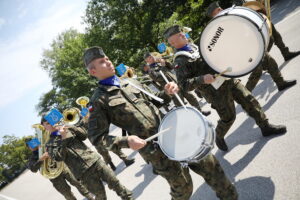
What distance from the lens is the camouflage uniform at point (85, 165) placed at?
13.1 ft

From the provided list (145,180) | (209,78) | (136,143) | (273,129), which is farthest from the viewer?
(145,180)

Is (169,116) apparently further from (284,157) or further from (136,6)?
(136,6)

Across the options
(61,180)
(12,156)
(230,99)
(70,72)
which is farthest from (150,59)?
(12,156)

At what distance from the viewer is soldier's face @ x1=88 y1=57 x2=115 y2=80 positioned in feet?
8.51

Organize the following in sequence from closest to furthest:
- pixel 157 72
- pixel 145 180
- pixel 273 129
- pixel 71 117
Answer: pixel 273 129 → pixel 145 180 → pixel 71 117 → pixel 157 72

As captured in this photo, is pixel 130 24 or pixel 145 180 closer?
pixel 145 180

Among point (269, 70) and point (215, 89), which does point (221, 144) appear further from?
→ point (269, 70)

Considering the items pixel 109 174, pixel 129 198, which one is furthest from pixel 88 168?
pixel 129 198

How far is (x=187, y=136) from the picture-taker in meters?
2.22

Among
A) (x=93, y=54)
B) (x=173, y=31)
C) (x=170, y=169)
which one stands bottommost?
(x=170, y=169)

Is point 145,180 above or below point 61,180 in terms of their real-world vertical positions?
below

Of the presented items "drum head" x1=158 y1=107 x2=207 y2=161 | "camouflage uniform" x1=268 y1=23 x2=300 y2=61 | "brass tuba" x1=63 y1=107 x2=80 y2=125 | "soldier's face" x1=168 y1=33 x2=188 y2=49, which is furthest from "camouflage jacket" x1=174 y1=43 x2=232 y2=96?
"camouflage uniform" x1=268 y1=23 x2=300 y2=61

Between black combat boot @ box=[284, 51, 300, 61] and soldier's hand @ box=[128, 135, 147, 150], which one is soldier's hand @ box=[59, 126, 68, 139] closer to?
soldier's hand @ box=[128, 135, 147, 150]

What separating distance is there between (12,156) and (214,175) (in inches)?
1212
